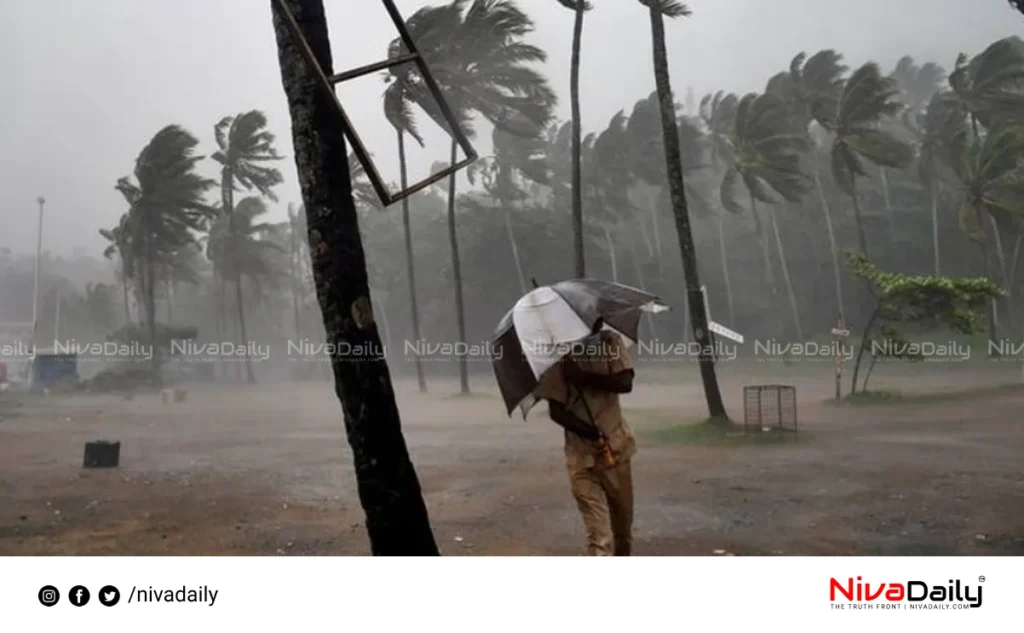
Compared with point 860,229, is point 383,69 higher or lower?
higher

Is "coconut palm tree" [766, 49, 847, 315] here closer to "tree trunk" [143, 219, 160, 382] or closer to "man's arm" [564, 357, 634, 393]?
"man's arm" [564, 357, 634, 393]

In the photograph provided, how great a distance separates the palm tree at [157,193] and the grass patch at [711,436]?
150cm

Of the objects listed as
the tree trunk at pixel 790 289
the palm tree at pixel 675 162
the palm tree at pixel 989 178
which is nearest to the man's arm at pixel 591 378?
the palm tree at pixel 675 162

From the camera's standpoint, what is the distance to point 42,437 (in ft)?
9.20

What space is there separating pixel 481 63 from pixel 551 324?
0.88 meters

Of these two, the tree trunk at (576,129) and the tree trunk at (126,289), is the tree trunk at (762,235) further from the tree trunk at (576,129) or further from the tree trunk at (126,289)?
the tree trunk at (126,289)

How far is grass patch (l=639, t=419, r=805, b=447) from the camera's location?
8.72 ft

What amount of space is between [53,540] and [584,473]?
1507 millimetres

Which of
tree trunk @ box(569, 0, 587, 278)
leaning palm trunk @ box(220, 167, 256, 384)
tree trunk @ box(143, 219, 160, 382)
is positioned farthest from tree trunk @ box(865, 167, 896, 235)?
tree trunk @ box(143, 219, 160, 382)

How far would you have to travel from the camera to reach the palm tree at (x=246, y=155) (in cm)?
277

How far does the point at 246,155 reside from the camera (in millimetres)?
2779
